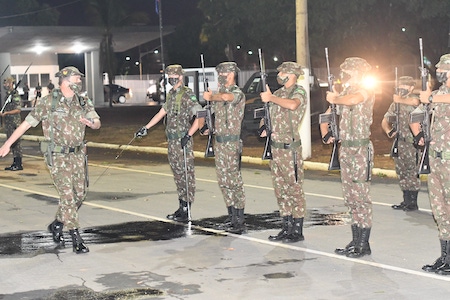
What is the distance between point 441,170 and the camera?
851 cm

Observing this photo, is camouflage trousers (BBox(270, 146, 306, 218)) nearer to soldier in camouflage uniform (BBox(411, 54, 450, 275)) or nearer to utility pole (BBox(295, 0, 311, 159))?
soldier in camouflage uniform (BBox(411, 54, 450, 275))

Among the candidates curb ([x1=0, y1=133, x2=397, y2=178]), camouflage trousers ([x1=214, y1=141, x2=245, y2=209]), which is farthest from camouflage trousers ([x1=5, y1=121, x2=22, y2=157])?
camouflage trousers ([x1=214, y1=141, x2=245, y2=209])

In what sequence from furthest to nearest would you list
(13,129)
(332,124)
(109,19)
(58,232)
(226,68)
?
(109,19), (13,129), (226,68), (58,232), (332,124)

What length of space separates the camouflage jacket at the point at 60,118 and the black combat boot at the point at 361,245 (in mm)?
3227

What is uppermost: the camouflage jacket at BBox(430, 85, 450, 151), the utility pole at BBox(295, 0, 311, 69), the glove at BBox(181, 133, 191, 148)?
the utility pole at BBox(295, 0, 311, 69)

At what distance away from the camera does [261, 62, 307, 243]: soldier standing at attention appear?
10055 millimetres

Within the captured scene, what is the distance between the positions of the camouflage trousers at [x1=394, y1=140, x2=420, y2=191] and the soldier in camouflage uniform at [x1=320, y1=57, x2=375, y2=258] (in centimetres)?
328

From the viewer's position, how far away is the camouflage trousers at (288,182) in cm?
1008

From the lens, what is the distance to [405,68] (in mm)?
64000

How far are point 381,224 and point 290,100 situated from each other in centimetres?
253

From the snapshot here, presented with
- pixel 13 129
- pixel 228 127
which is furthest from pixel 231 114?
pixel 13 129

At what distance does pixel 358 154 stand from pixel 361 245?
100 centimetres

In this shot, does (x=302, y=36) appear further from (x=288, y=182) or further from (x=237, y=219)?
(x=288, y=182)

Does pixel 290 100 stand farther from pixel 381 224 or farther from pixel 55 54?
pixel 55 54
